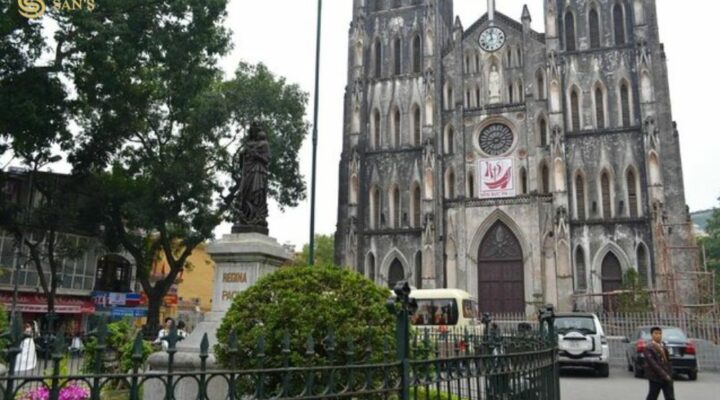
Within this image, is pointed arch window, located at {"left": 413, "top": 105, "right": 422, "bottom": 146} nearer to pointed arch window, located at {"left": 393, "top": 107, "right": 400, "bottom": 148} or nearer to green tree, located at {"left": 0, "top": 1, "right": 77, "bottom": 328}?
pointed arch window, located at {"left": 393, "top": 107, "right": 400, "bottom": 148}

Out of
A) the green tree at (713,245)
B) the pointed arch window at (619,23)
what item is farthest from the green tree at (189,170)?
the green tree at (713,245)

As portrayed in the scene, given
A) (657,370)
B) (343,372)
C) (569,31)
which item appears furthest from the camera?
(569,31)

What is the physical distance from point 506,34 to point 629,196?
10891mm

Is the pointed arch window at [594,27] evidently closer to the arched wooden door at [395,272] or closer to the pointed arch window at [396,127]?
the pointed arch window at [396,127]

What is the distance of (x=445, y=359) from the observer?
367 centimetres

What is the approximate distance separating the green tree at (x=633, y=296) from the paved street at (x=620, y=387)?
8540mm

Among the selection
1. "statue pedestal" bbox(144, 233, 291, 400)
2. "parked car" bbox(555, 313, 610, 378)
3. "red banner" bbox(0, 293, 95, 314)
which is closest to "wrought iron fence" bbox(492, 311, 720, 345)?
"parked car" bbox(555, 313, 610, 378)

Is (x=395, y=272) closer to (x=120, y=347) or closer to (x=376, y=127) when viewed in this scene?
(x=376, y=127)

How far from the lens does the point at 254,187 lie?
949 centimetres

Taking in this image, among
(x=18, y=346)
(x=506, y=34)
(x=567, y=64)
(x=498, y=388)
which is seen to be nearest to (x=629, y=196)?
(x=567, y=64)

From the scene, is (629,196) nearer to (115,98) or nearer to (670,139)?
(670,139)

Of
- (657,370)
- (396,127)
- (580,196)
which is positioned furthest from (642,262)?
(657,370)

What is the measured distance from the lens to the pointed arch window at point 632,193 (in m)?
27.8

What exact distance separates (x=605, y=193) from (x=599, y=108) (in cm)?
439
